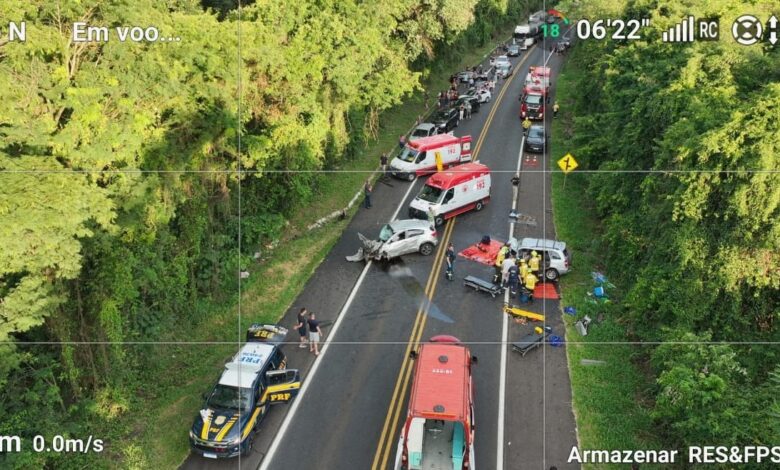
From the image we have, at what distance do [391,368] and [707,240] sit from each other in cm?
1092

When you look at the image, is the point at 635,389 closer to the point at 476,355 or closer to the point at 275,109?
the point at 476,355

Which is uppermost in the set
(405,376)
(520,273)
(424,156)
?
(424,156)

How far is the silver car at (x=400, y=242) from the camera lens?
1142 inches

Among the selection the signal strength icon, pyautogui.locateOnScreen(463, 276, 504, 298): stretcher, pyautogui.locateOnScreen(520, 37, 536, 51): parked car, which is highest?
pyautogui.locateOnScreen(520, 37, 536, 51): parked car

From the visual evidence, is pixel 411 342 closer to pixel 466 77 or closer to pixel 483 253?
pixel 483 253

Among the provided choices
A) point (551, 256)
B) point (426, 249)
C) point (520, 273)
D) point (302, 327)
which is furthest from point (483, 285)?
point (302, 327)

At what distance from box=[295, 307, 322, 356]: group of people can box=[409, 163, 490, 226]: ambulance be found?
1088 cm

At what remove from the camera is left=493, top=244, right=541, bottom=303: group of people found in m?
26.0

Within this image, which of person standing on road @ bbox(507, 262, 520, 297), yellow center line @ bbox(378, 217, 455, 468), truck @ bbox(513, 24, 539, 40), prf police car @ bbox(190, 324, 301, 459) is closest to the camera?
prf police car @ bbox(190, 324, 301, 459)

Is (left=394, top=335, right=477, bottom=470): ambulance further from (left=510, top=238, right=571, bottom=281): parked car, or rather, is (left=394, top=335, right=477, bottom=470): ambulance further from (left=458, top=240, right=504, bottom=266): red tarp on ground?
(left=458, top=240, right=504, bottom=266): red tarp on ground

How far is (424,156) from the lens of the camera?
38.7m

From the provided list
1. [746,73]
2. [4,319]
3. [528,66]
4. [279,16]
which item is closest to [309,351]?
[4,319]

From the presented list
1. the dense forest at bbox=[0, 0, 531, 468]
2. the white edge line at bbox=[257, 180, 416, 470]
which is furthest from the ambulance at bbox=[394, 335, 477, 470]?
the dense forest at bbox=[0, 0, 531, 468]

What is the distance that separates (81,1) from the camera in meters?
18.5
